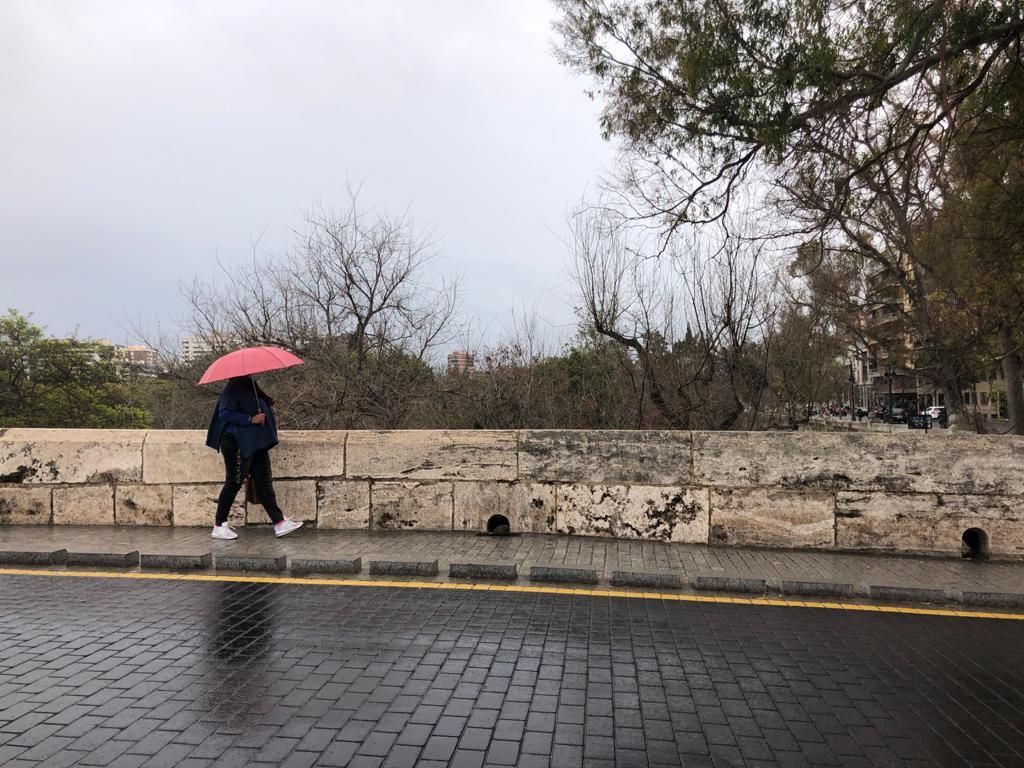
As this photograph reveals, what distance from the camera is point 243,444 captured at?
21.3 ft

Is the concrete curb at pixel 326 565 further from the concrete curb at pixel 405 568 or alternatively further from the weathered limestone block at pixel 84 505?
the weathered limestone block at pixel 84 505

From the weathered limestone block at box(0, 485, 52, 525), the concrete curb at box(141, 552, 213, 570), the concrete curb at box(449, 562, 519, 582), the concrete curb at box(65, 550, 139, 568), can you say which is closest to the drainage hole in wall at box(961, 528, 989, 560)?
the concrete curb at box(449, 562, 519, 582)

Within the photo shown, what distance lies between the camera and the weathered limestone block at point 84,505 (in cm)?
730

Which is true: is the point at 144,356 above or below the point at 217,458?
above

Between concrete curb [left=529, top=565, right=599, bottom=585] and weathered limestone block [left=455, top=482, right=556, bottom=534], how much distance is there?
139 centimetres

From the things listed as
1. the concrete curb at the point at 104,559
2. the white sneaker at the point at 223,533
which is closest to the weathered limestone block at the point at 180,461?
the white sneaker at the point at 223,533

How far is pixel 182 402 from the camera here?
42.4 ft

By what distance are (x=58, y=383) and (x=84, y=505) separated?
1397 centimetres

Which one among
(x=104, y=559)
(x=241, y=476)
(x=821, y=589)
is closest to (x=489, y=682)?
(x=821, y=589)

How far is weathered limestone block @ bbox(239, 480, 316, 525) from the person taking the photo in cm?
714

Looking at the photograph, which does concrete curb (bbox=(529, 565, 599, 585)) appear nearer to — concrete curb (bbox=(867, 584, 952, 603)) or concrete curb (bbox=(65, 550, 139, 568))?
concrete curb (bbox=(867, 584, 952, 603))

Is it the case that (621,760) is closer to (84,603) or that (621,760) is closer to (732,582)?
(732,582)

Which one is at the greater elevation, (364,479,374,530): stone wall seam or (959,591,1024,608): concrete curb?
(364,479,374,530): stone wall seam

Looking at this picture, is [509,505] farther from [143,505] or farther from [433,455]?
[143,505]
